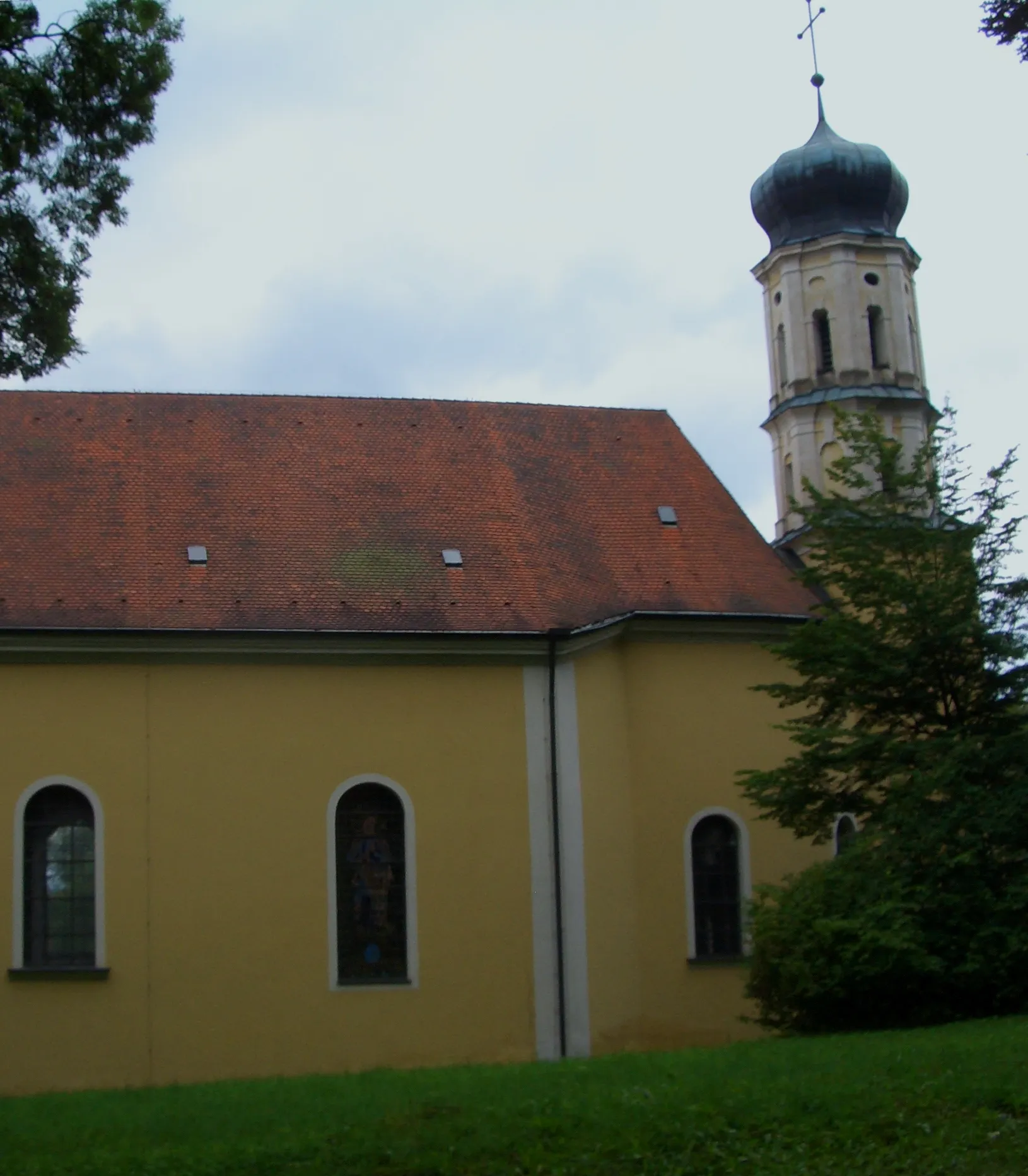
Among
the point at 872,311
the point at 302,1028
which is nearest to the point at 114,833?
the point at 302,1028

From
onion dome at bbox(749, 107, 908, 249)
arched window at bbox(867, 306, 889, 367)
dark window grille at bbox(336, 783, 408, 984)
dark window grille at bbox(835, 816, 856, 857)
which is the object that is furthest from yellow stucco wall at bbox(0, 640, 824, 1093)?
onion dome at bbox(749, 107, 908, 249)

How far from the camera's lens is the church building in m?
21.1

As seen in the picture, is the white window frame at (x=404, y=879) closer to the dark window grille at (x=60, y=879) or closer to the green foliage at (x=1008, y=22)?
the dark window grille at (x=60, y=879)

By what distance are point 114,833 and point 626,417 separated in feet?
34.9

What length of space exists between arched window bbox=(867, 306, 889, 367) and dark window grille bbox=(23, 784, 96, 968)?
15063 millimetres

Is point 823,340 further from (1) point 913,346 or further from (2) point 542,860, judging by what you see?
(2) point 542,860

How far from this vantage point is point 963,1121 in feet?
41.6

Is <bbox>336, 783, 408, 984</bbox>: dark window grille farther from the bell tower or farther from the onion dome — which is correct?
the onion dome

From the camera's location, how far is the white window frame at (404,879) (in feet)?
70.2

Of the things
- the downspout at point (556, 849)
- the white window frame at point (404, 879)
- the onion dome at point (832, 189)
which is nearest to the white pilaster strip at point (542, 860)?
the downspout at point (556, 849)

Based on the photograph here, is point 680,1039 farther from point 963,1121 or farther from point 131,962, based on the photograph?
point 963,1121

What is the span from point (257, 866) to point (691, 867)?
18.5 ft

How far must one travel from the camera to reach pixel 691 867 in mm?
22812

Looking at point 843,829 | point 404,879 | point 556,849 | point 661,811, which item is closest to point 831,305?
point 843,829
